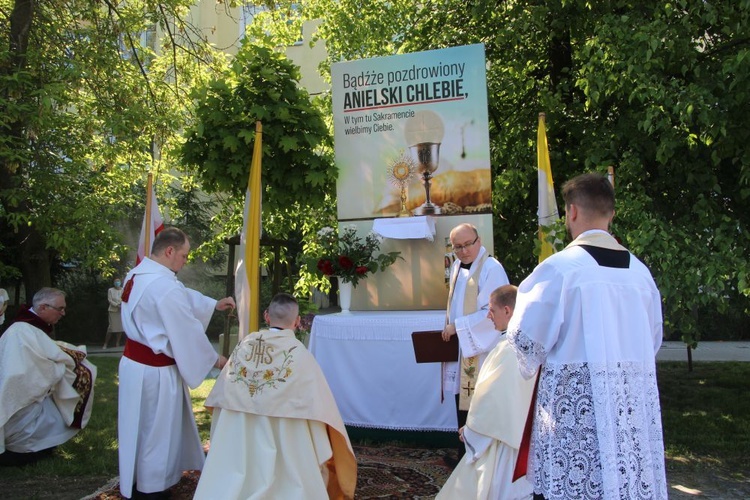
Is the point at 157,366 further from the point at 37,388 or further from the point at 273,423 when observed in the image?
the point at 37,388

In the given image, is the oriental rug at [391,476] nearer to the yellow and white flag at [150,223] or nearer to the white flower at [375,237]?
the white flower at [375,237]

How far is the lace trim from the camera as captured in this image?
2.88 meters

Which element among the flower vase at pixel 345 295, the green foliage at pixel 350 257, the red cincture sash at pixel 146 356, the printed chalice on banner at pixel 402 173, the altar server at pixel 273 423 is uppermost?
the printed chalice on banner at pixel 402 173

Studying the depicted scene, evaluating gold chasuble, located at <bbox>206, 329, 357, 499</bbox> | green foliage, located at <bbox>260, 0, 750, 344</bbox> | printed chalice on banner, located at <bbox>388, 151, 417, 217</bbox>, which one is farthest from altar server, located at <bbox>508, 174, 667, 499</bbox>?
printed chalice on banner, located at <bbox>388, 151, 417, 217</bbox>

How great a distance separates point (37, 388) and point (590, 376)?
17.6ft

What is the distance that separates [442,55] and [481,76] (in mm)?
500

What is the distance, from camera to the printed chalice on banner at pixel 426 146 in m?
8.00

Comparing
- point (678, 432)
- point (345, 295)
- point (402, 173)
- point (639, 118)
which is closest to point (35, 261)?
point (345, 295)

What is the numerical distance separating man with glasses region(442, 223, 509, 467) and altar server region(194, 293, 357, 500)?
114cm

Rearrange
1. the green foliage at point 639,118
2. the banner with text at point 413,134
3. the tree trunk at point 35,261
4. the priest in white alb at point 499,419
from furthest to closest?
the tree trunk at point 35,261, the banner with text at point 413,134, the green foliage at point 639,118, the priest in white alb at point 499,419

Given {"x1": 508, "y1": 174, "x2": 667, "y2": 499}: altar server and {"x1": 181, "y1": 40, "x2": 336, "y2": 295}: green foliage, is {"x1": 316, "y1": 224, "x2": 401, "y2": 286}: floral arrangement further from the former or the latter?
{"x1": 508, "y1": 174, "x2": 667, "y2": 499}: altar server

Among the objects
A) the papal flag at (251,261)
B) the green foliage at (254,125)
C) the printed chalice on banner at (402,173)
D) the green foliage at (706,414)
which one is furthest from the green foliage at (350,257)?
the green foliage at (706,414)

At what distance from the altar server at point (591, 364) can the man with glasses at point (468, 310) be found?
2295 mm

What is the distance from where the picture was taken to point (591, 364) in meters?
2.94
